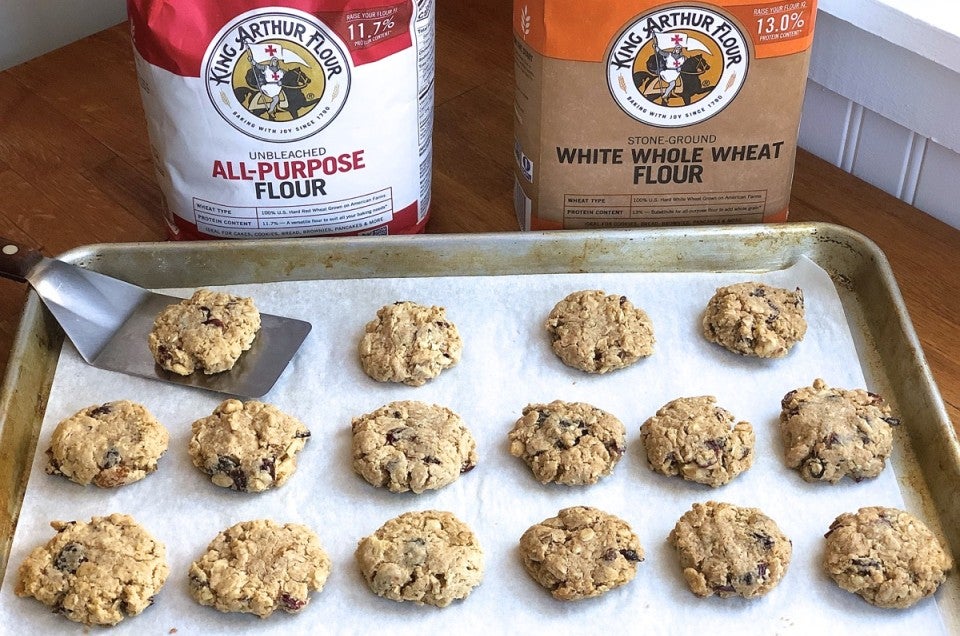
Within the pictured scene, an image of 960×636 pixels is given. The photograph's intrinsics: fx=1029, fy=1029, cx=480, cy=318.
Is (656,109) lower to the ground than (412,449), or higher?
higher

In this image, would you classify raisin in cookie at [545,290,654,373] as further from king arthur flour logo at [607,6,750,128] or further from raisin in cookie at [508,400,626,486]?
king arthur flour logo at [607,6,750,128]

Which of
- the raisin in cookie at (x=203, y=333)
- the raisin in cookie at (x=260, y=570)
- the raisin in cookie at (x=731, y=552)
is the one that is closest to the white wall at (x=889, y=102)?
the raisin in cookie at (x=731, y=552)

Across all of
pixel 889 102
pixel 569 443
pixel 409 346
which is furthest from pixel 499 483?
pixel 889 102

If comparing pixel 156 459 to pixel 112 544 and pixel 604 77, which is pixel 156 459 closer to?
pixel 112 544

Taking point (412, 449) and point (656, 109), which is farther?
point (656, 109)

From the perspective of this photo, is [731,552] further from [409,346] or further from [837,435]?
[409,346]

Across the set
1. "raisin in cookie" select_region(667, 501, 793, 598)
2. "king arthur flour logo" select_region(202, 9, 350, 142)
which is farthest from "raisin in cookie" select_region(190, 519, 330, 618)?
"king arthur flour logo" select_region(202, 9, 350, 142)
